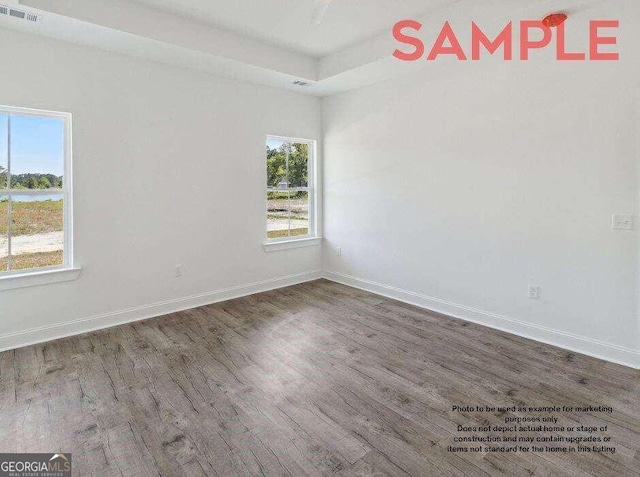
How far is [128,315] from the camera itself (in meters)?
3.84

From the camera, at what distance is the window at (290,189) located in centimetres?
508

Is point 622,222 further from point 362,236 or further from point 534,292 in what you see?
point 362,236

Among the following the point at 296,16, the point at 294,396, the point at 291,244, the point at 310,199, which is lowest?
the point at 294,396

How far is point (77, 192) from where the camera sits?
3.47m

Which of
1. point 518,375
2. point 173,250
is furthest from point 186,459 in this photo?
point 173,250

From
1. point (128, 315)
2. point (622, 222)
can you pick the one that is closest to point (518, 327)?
point (622, 222)

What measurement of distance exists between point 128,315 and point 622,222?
15.2 ft

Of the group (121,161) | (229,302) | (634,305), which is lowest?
(229,302)

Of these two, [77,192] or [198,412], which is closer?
[198,412]

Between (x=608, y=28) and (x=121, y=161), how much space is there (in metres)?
4.48

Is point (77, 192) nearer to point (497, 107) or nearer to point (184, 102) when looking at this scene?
point (184, 102)

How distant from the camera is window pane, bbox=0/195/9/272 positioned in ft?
10.5

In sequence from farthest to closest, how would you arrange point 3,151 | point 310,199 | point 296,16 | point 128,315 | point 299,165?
point 310,199 < point 299,165 < point 128,315 < point 296,16 < point 3,151

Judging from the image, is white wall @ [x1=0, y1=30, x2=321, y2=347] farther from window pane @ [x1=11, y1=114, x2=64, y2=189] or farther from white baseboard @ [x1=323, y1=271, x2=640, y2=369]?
white baseboard @ [x1=323, y1=271, x2=640, y2=369]
